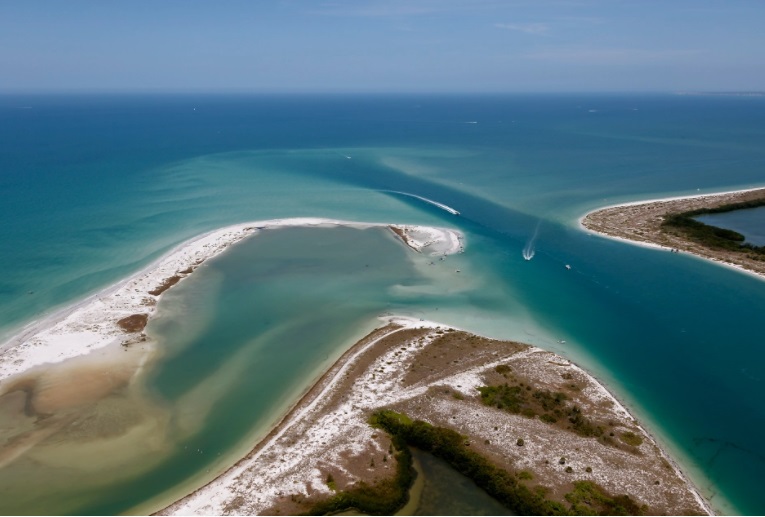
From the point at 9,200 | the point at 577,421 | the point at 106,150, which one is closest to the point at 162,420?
the point at 577,421

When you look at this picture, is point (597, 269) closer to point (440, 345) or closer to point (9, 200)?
point (440, 345)

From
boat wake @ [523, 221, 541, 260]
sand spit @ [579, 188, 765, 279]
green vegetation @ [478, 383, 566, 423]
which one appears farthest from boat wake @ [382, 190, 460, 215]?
green vegetation @ [478, 383, 566, 423]

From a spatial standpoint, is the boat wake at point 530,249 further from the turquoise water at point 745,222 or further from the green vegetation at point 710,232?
the turquoise water at point 745,222

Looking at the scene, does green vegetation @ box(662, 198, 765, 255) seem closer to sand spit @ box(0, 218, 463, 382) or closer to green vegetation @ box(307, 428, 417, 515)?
sand spit @ box(0, 218, 463, 382)

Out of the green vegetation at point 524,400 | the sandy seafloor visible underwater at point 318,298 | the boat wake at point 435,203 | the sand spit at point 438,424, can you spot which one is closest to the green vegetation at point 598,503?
the sand spit at point 438,424

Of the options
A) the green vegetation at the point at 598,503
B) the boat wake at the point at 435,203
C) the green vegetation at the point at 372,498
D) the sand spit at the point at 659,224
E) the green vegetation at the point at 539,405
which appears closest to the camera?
the green vegetation at the point at 598,503

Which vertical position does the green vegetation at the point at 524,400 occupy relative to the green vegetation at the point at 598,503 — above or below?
above

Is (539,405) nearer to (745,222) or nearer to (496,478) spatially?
(496,478)

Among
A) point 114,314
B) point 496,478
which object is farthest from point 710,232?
point 114,314
